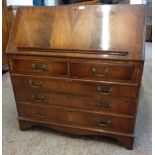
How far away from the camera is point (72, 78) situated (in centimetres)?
148

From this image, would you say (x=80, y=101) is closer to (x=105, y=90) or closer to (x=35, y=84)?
(x=105, y=90)

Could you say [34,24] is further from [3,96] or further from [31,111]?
[3,96]

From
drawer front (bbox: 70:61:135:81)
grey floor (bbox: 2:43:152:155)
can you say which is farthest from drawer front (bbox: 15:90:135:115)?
grey floor (bbox: 2:43:152:155)

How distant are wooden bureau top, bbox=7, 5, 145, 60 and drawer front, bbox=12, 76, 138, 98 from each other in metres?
0.20

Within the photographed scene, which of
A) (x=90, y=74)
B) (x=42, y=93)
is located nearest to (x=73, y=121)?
(x=42, y=93)

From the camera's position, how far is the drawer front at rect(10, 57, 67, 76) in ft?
4.83

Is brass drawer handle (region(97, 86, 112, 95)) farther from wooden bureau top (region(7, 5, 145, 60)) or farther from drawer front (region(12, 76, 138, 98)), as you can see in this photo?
wooden bureau top (region(7, 5, 145, 60))

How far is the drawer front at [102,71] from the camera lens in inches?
52.6

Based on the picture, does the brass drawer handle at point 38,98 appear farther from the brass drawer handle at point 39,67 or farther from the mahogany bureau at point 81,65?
the brass drawer handle at point 39,67

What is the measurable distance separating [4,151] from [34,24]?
1031mm

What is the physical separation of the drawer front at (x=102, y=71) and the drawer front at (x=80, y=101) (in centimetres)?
18

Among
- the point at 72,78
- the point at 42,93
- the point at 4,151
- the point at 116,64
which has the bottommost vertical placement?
the point at 4,151

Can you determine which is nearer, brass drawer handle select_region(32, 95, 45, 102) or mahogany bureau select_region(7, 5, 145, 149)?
mahogany bureau select_region(7, 5, 145, 149)

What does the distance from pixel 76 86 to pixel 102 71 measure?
0.77 feet
